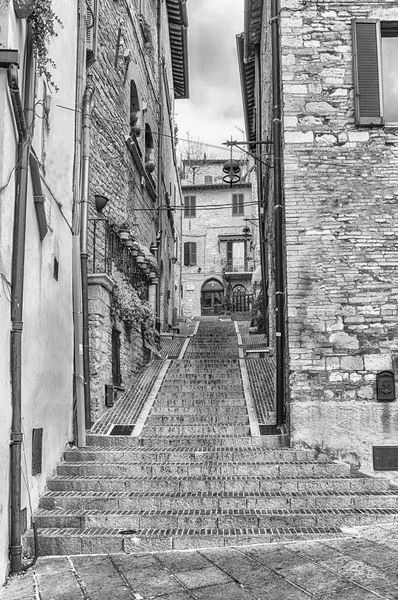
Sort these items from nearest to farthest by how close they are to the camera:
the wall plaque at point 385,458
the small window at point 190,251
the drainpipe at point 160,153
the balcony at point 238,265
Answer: the wall plaque at point 385,458 → the drainpipe at point 160,153 → the balcony at point 238,265 → the small window at point 190,251

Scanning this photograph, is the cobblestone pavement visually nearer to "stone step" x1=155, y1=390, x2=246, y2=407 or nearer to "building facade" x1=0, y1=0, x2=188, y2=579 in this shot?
"building facade" x1=0, y1=0, x2=188, y2=579

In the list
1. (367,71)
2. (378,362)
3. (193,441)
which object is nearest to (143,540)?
(193,441)

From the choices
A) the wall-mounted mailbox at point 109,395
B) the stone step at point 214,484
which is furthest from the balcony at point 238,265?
the stone step at point 214,484

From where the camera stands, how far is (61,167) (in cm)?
704

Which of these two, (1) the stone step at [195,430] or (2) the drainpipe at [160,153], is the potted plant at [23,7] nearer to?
(1) the stone step at [195,430]

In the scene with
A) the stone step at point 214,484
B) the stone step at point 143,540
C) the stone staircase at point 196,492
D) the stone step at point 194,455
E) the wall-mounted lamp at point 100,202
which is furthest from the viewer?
the wall-mounted lamp at point 100,202

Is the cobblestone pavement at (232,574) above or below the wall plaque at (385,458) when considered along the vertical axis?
below

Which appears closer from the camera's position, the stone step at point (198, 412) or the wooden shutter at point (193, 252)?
the stone step at point (198, 412)

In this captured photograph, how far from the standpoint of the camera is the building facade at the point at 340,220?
7.05 metres

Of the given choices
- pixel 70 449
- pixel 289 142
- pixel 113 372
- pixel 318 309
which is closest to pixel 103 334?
pixel 113 372

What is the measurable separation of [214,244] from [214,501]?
109 feet

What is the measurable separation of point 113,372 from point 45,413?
10.3ft

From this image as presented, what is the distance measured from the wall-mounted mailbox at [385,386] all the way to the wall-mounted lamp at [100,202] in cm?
464

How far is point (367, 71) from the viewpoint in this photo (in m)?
7.54
